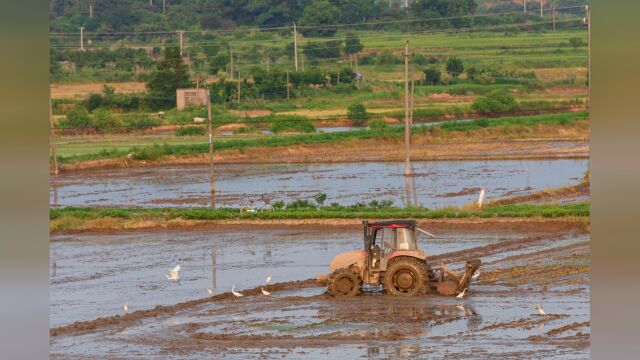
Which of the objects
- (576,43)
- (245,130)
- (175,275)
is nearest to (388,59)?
(576,43)

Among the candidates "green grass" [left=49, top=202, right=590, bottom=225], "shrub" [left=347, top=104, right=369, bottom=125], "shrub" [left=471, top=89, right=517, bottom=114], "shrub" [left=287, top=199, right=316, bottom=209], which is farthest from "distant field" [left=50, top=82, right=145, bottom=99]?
"shrub" [left=287, top=199, right=316, bottom=209]

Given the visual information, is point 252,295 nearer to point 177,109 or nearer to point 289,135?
point 289,135

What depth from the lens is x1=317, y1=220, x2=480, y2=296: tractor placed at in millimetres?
14258

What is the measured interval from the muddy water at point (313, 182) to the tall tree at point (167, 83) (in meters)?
18.5

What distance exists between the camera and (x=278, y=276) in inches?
687

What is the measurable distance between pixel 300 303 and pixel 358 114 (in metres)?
38.2

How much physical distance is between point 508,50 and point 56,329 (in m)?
65.3

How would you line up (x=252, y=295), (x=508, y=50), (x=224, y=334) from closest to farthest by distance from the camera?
(x=224, y=334) < (x=252, y=295) < (x=508, y=50)

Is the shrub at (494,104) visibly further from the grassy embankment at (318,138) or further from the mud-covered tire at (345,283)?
the mud-covered tire at (345,283)

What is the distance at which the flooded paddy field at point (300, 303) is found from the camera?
11.4m

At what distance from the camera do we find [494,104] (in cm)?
5328

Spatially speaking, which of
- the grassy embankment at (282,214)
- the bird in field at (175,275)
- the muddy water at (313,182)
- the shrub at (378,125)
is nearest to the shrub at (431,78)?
the shrub at (378,125)

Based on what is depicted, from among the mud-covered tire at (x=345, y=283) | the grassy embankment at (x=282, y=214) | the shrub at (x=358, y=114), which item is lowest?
the grassy embankment at (x=282, y=214)
